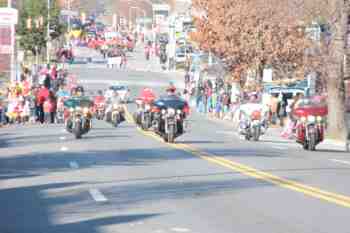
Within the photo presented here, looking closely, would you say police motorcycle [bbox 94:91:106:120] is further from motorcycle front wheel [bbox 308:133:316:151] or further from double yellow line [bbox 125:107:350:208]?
double yellow line [bbox 125:107:350:208]

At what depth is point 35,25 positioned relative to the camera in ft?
340

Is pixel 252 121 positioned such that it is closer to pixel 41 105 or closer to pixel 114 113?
pixel 114 113

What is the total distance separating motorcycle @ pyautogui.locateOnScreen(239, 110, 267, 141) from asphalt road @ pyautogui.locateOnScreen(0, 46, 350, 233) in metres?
4.30

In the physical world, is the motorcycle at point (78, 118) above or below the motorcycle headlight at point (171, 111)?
below

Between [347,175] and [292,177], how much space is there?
1890 millimetres

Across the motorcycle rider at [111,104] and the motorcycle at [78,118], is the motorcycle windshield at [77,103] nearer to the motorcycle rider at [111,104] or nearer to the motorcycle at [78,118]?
the motorcycle at [78,118]

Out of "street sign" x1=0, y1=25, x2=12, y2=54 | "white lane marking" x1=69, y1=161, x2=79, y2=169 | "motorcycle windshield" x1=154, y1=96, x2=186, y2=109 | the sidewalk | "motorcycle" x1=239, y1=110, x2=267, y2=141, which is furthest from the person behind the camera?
"street sign" x1=0, y1=25, x2=12, y2=54

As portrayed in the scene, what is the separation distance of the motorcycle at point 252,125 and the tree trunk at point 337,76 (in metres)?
7.51

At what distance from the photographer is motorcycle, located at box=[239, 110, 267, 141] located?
130 ft

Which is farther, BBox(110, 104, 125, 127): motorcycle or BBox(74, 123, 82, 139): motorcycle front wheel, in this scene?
BBox(110, 104, 125, 127): motorcycle

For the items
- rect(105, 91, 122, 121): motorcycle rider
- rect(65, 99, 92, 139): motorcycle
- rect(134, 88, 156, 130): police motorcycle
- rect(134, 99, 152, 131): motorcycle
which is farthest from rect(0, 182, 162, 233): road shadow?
rect(105, 91, 122, 121): motorcycle rider

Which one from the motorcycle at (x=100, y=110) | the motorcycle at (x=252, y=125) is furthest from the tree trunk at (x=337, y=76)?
the motorcycle at (x=100, y=110)

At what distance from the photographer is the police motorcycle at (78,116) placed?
37.7 metres

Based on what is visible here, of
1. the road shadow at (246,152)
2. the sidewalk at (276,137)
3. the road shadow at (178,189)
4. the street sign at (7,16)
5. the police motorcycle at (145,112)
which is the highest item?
the street sign at (7,16)
